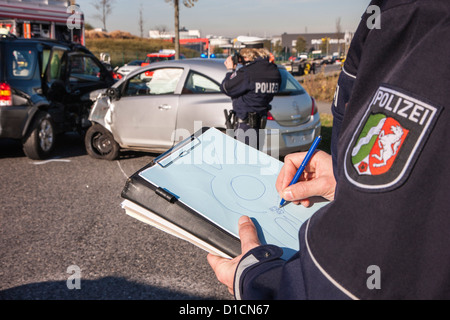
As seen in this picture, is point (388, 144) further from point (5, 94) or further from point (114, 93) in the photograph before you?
point (5, 94)

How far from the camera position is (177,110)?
6.04 meters

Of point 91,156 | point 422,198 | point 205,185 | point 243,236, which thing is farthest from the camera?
point 91,156

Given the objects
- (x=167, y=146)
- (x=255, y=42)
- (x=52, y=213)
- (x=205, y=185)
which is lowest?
(x=52, y=213)

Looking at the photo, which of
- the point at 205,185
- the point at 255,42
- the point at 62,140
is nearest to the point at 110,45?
the point at 62,140

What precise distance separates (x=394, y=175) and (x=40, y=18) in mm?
17878

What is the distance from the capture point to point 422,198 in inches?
22.6

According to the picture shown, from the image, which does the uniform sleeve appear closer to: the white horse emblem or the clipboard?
the clipboard

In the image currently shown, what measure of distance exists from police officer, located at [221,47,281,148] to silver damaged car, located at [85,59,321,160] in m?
0.39

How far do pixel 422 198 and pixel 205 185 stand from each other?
0.78 meters

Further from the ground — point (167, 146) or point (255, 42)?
point (255, 42)

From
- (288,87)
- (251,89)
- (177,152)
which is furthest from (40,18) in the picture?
(177,152)

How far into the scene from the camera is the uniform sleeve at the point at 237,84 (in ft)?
16.7

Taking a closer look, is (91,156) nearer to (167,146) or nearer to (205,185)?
(167,146)

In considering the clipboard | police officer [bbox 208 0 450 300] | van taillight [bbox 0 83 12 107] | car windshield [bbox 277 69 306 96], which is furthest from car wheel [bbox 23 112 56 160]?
police officer [bbox 208 0 450 300]
